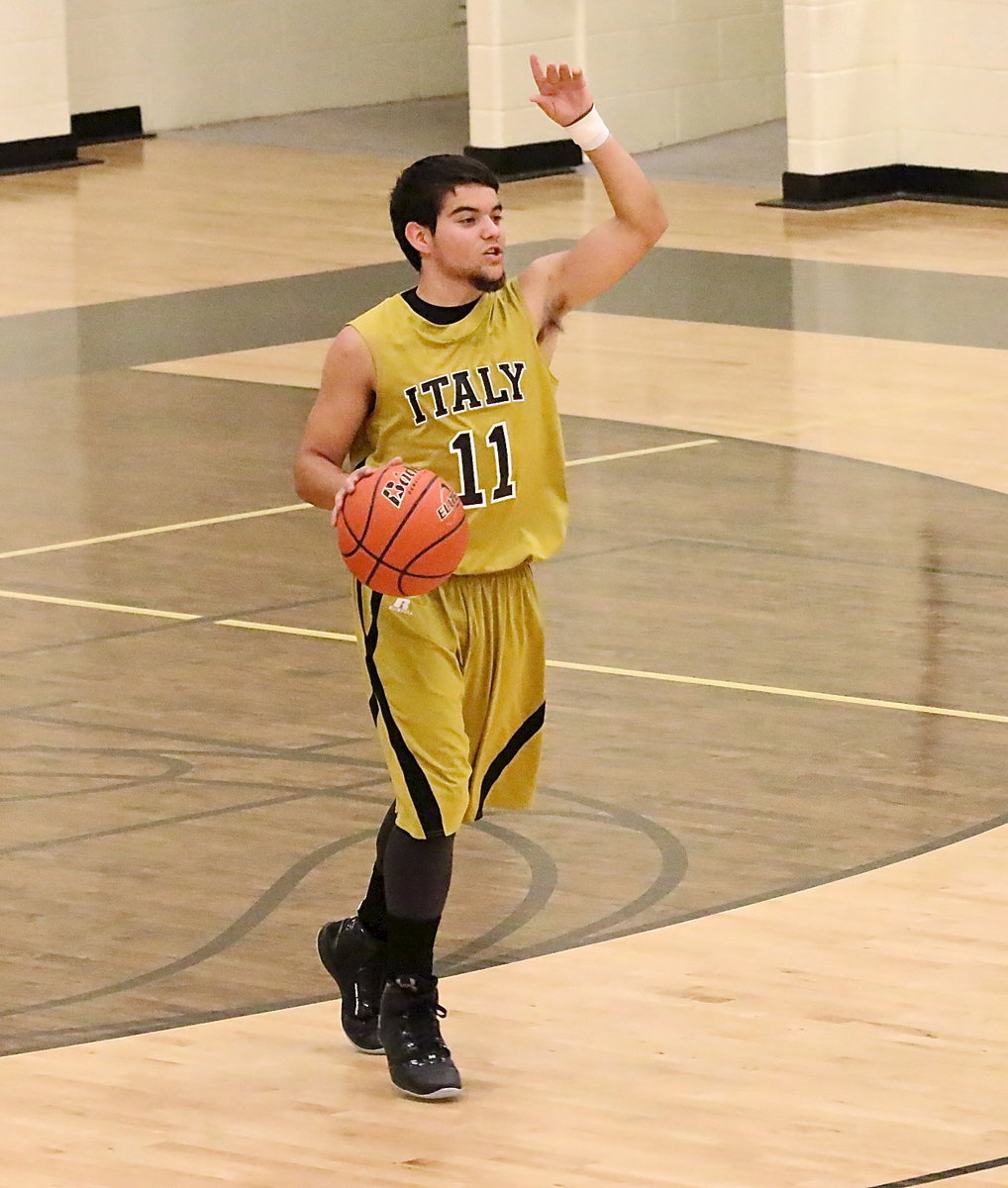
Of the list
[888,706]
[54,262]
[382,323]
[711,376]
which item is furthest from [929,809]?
[54,262]

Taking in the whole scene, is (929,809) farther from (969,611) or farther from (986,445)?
(986,445)

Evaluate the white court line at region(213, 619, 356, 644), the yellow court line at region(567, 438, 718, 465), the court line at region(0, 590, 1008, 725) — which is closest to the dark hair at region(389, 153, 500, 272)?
the court line at region(0, 590, 1008, 725)

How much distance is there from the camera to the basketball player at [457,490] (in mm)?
4105

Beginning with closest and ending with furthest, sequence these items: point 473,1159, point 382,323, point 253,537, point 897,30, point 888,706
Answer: point 473,1159, point 382,323, point 888,706, point 253,537, point 897,30

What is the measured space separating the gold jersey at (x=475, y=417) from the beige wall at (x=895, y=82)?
10284mm

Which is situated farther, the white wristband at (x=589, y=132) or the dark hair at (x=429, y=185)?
the white wristband at (x=589, y=132)

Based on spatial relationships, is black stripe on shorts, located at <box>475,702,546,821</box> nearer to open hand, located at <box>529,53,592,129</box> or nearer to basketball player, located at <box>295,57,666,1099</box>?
basketball player, located at <box>295,57,666,1099</box>

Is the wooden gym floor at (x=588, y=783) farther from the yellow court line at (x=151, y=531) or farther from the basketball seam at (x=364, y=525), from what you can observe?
the basketball seam at (x=364, y=525)

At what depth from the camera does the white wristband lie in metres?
4.35

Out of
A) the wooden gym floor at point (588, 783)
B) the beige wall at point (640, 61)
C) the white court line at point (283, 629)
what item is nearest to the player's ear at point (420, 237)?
the wooden gym floor at point (588, 783)

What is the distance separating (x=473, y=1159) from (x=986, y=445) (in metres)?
5.65

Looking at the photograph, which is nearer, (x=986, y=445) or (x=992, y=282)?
(x=986, y=445)

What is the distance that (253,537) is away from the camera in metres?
8.15

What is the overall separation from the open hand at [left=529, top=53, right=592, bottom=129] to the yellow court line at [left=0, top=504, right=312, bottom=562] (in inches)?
155
